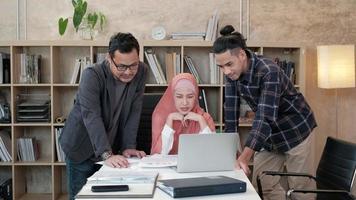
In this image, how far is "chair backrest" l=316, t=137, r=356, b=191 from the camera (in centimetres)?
221

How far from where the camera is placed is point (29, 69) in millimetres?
3945

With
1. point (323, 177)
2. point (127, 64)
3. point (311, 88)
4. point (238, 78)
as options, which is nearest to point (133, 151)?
point (127, 64)

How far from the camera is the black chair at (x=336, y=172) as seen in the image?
217 centimetres

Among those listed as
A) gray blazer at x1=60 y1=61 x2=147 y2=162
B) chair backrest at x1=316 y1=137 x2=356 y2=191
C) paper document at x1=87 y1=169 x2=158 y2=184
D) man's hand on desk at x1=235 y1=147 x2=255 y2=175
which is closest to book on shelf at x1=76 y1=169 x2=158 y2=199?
paper document at x1=87 y1=169 x2=158 y2=184

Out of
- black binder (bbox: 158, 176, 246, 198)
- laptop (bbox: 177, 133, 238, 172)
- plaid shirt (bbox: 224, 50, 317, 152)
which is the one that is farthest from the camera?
plaid shirt (bbox: 224, 50, 317, 152)

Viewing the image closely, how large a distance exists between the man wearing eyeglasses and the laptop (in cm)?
34

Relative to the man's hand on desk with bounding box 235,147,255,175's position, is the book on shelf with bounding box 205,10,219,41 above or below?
above

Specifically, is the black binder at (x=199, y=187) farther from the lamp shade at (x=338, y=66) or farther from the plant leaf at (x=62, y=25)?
the plant leaf at (x=62, y=25)

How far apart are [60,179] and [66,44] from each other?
137 cm

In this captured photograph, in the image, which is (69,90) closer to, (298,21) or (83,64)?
(83,64)

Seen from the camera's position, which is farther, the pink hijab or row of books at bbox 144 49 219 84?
row of books at bbox 144 49 219 84

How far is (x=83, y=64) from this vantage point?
3.97 metres

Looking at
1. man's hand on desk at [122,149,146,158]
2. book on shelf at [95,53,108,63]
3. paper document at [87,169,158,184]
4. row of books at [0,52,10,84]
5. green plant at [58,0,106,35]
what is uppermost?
green plant at [58,0,106,35]

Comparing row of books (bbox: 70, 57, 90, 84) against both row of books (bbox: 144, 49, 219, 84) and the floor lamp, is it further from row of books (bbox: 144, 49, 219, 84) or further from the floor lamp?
the floor lamp
